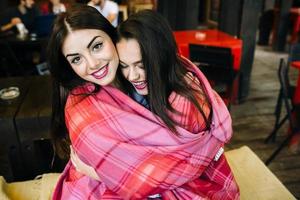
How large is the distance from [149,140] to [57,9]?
12.6ft

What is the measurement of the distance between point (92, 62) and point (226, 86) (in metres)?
2.03

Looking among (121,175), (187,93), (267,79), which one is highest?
(187,93)

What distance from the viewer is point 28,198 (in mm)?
1536

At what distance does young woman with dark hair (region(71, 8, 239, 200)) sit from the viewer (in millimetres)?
1019

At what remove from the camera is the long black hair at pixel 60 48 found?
3.45 ft

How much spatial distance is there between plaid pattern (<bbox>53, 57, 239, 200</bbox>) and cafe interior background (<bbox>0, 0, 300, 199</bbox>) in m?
0.51

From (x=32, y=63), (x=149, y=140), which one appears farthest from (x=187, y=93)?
(x=32, y=63)

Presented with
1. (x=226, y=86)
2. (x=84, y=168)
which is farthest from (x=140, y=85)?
(x=226, y=86)

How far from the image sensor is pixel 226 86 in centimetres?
287

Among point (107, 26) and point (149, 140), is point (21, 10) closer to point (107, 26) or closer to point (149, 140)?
point (107, 26)

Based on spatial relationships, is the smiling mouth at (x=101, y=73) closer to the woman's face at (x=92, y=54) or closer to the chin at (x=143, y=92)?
the woman's face at (x=92, y=54)

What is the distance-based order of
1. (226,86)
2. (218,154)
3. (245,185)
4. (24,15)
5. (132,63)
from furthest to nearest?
(24,15) < (226,86) < (245,185) < (218,154) < (132,63)

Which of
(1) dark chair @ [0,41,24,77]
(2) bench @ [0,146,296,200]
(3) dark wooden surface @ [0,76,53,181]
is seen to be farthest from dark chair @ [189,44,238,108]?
(1) dark chair @ [0,41,24,77]

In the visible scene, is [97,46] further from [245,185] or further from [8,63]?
[8,63]
